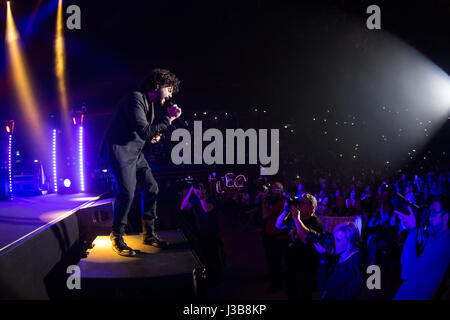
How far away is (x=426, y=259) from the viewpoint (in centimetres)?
296

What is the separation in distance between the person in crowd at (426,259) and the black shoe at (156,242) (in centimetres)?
238

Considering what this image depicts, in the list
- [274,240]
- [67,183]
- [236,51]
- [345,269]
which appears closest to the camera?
[345,269]

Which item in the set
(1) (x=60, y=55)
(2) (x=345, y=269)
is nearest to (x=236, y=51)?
(1) (x=60, y=55)

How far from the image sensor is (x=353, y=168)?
12.5 m

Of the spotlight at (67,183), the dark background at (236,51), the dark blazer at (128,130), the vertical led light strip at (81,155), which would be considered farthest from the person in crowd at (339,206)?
the spotlight at (67,183)

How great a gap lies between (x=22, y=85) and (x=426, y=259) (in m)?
6.82

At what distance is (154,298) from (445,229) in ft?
10.1

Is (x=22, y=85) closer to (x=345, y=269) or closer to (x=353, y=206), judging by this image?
(x=345, y=269)

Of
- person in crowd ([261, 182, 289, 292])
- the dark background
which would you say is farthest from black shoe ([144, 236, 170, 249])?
the dark background

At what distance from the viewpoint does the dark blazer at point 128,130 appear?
2287mm

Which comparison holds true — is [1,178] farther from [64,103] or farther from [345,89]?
[345,89]

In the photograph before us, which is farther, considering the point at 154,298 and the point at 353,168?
the point at 353,168

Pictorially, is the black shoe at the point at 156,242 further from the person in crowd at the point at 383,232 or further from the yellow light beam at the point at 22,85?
the yellow light beam at the point at 22,85

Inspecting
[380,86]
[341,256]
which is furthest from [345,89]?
[341,256]
